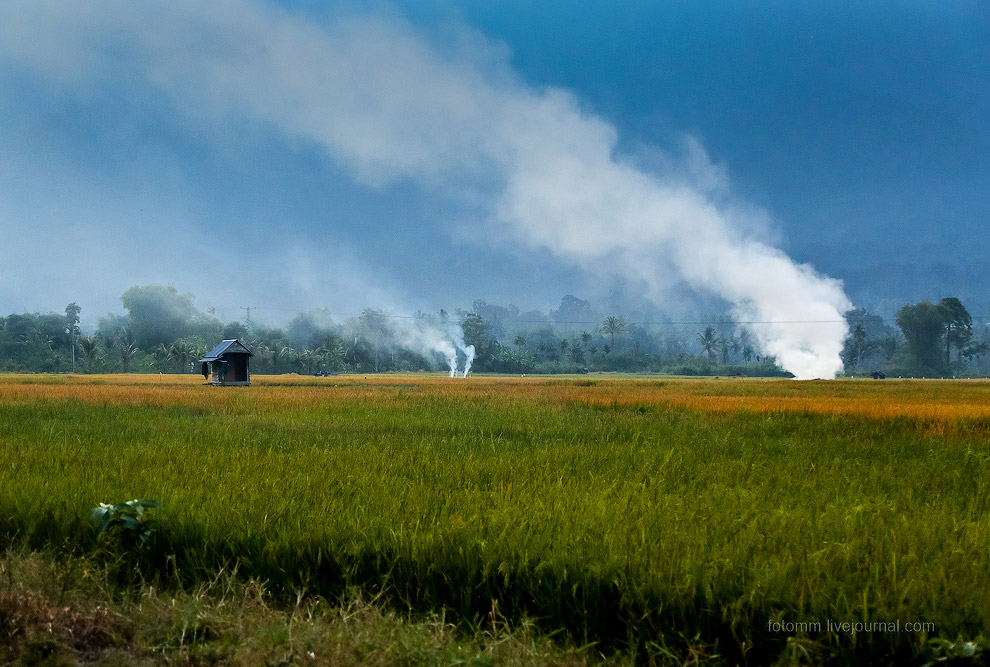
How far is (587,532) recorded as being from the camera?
4480mm

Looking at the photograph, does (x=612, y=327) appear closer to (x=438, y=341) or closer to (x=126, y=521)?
(x=438, y=341)

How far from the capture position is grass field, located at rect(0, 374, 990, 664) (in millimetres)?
3480

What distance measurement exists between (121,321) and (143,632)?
141208 millimetres

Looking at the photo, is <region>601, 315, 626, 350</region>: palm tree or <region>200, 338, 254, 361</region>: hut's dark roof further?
<region>601, 315, 626, 350</region>: palm tree

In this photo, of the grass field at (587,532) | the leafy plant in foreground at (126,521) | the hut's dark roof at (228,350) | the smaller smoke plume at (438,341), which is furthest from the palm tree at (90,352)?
the leafy plant in foreground at (126,521)

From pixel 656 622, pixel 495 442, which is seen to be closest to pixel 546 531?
pixel 656 622

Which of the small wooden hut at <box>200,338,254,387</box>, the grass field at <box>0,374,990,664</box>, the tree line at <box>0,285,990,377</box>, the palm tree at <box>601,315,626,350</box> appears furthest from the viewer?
the palm tree at <box>601,315,626,350</box>

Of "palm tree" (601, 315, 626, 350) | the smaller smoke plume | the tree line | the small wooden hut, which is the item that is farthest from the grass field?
"palm tree" (601, 315, 626, 350)

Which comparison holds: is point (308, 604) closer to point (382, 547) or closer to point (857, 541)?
point (382, 547)

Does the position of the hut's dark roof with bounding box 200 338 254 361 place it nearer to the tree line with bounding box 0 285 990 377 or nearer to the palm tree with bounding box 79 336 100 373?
the tree line with bounding box 0 285 990 377

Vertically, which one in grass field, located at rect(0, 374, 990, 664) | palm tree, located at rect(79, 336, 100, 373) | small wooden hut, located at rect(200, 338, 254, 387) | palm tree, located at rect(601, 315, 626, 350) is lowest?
grass field, located at rect(0, 374, 990, 664)

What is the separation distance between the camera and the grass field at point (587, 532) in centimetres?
348

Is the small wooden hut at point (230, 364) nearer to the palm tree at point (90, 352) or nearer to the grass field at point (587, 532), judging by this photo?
the grass field at point (587, 532)

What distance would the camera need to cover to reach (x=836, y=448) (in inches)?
400
